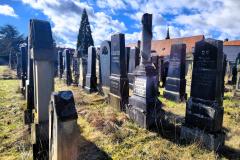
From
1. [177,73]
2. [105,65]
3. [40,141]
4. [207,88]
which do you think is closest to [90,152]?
[40,141]

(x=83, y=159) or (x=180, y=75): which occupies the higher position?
(x=180, y=75)

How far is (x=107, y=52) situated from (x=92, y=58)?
1689 millimetres

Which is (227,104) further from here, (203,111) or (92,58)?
(92,58)

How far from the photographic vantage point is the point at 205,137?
16.5 feet

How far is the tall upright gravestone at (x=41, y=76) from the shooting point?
454 cm

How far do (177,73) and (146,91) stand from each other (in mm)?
3905

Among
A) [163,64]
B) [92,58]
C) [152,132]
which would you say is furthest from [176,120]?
[163,64]

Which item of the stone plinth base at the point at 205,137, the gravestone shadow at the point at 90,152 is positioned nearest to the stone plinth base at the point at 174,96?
the stone plinth base at the point at 205,137

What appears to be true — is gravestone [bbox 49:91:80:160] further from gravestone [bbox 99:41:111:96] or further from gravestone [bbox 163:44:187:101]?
gravestone [bbox 163:44:187:101]

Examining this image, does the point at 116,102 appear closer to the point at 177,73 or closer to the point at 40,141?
the point at 177,73

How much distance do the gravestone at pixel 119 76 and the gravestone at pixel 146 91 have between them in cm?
109

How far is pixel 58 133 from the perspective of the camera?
2.95 meters

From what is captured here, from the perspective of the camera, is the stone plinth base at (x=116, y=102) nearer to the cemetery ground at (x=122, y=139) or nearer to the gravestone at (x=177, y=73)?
the cemetery ground at (x=122, y=139)

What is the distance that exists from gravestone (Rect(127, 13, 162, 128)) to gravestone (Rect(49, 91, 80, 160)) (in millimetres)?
3343
